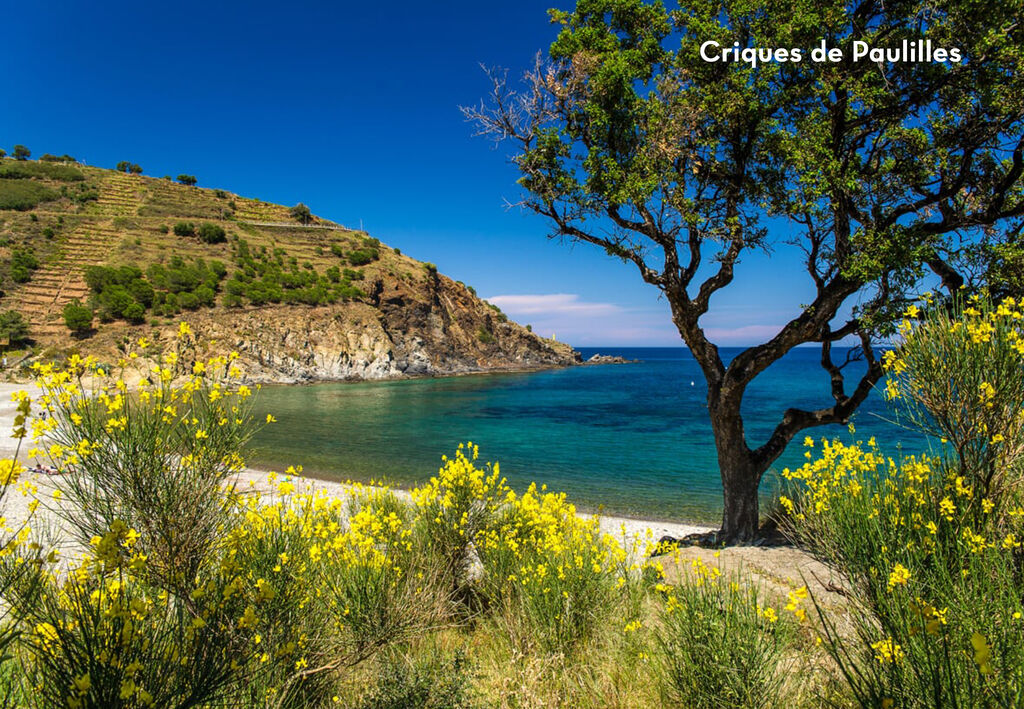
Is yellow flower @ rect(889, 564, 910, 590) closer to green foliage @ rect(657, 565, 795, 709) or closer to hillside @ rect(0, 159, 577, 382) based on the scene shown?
green foliage @ rect(657, 565, 795, 709)

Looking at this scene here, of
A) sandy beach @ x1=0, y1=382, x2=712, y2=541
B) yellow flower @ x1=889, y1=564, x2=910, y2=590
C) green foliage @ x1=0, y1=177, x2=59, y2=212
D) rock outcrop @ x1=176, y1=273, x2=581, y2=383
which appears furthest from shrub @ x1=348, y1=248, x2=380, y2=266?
yellow flower @ x1=889, y1=564, x2=910, y2=590

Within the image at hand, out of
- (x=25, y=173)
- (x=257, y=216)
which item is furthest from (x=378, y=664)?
(x=25, y=173)

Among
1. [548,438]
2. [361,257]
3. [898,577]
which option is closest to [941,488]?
[898,577]

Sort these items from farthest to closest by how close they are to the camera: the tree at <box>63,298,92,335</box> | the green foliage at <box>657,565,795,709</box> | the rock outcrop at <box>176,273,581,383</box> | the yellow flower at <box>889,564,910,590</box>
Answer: the rock outcrop at <box>176,273,581,383</box>
the tree at <box>63,298,92,335</box>
the green foliage at <box>657,565,795,709</box>
the yellow flower at <box>889,564,910,590</box>

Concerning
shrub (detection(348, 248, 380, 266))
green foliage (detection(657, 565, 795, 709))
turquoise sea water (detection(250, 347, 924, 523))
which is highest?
shrub (detection(348, 248, 380, 266))

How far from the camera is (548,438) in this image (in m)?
27.2

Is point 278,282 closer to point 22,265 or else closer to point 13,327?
point 22,265

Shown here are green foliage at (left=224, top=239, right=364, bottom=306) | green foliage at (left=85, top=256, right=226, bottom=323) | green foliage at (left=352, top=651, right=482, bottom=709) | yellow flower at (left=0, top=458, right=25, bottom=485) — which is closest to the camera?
yellow flower at (left=0, top=458, right=25, bottom=485)

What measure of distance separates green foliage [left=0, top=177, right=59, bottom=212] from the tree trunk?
9409 cm

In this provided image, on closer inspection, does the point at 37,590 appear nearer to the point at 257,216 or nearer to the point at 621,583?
the point at 621,583

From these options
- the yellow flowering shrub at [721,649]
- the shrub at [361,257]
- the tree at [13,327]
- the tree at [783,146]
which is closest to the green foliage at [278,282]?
the shrub at [361,257]

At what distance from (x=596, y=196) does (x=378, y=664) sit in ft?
24.5

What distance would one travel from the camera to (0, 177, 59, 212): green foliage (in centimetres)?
6706

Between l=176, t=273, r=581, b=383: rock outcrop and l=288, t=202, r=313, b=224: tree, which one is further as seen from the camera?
l=288, t=202, r=313, b=224: tree
